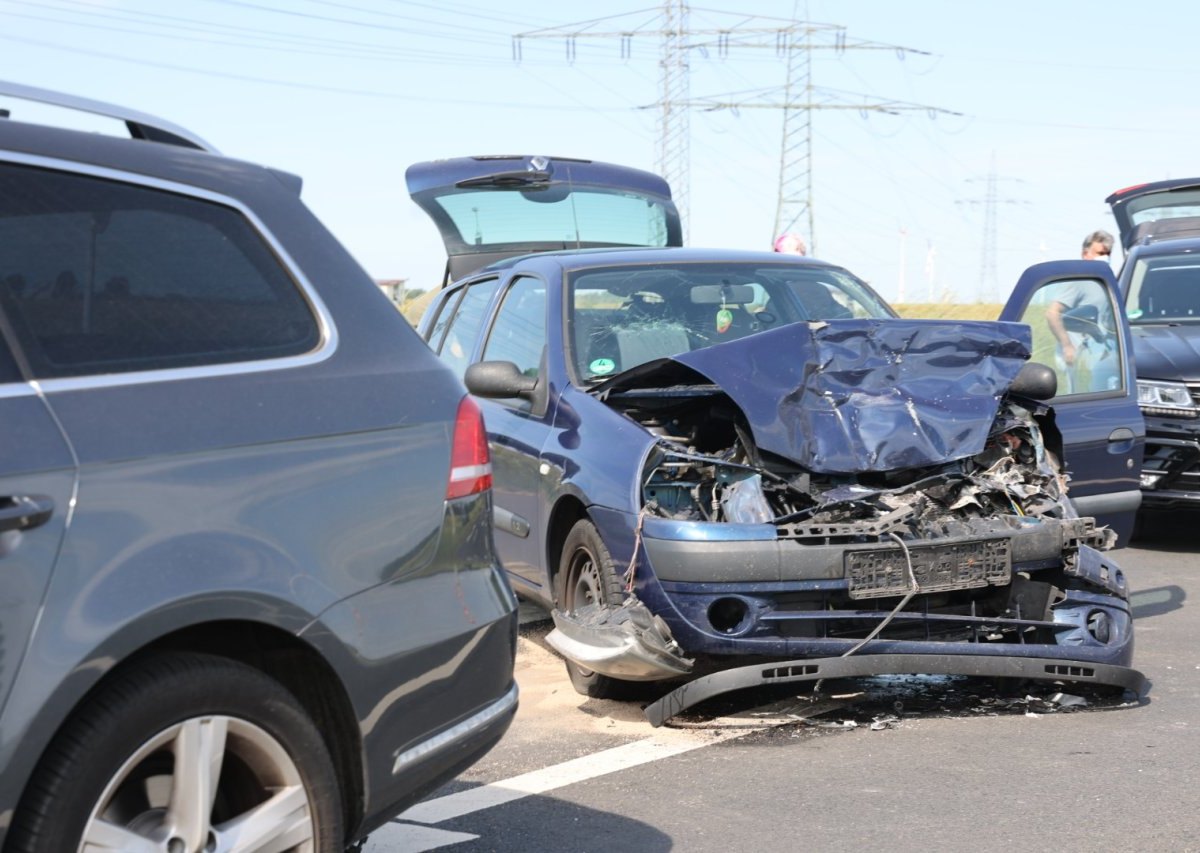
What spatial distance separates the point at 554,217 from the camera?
12164mm

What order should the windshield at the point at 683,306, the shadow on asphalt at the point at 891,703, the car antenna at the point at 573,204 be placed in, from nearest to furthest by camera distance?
the shadow on asphalt at the point at 891,703, the windshield at the point at 683,306, the car antenna at the point at 573,204

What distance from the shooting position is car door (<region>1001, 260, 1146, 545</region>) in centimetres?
736

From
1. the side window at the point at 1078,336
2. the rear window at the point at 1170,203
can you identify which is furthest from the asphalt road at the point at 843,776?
the rear window at the point at 1170,203

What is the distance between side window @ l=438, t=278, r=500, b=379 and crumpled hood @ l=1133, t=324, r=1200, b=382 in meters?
4.41

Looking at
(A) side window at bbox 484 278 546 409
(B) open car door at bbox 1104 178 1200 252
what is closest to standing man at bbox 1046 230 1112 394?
(A) side window at bbox 484 278 546 409

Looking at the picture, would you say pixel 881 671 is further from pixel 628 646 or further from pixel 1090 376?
pixel 1090 376

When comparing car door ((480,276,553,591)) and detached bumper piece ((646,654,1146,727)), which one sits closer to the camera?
detached bumper piece ((646,654,1146,727))

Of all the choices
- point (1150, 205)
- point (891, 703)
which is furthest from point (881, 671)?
point (1150, 205)

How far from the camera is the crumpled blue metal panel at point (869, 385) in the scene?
592cm

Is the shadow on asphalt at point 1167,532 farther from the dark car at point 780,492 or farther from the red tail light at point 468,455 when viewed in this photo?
the red tail light at point 468,455

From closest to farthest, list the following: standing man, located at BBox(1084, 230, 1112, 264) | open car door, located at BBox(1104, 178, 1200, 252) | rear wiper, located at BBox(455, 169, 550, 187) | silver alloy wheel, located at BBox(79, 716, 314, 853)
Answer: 1. silver alloy wheel, located at BBox(79, 716, 314, 853)
2. standing man, located at BBox(1084, 230, 1112, 264)
3. rear wiper, located at BBox(455, 169, 550, 187)
4. open car door, located at BBox(1104, 178, 1200, 252)

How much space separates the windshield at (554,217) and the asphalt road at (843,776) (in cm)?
582

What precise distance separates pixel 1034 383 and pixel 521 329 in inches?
92.0

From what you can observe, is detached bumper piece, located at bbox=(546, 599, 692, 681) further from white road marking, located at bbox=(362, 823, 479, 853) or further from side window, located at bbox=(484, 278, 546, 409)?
side window, located at bbox=(484, 278, 546, 409)
